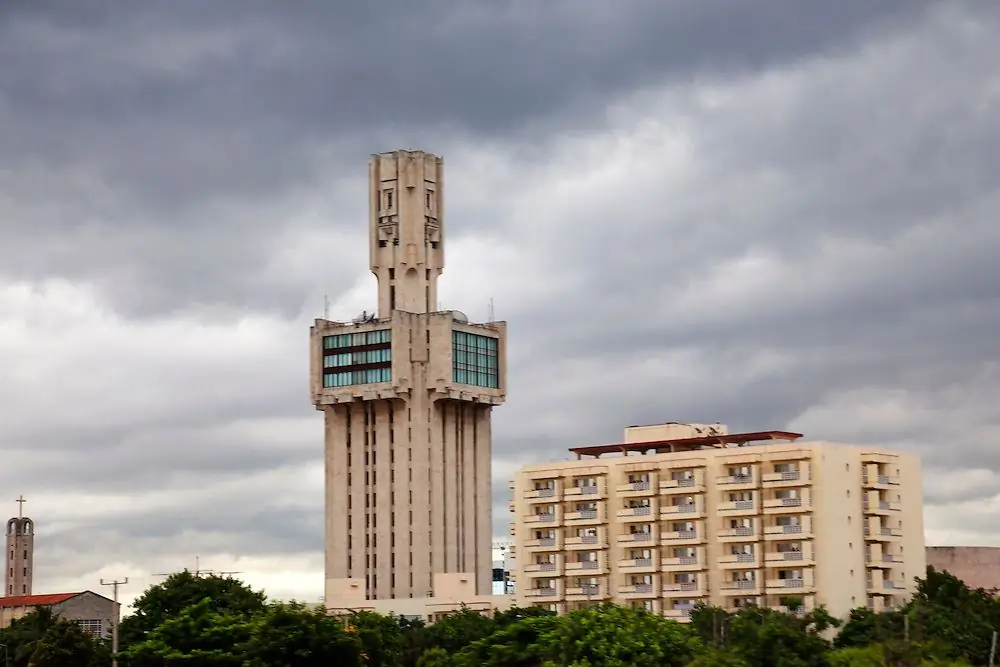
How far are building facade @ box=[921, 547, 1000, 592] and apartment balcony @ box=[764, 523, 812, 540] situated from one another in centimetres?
1805

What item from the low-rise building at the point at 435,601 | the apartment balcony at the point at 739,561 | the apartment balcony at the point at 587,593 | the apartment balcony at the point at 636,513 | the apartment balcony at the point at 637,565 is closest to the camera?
the apartment balcony at the point at 739,561

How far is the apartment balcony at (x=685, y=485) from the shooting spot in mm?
142750

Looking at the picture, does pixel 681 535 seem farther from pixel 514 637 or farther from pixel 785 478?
pixel 514 637

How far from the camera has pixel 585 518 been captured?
149625mm

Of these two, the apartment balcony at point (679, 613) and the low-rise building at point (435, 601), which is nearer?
the apartment balcony at point (679, 613)

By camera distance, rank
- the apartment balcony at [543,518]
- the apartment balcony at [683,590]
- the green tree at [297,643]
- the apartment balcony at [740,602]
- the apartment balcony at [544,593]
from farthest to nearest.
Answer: the apartment balcony at [543,518]
the apartment balcony at [544,593]
the apartment balcony at [683,590]
the apartment balcony at [740,602]
the green tree at [297,643]

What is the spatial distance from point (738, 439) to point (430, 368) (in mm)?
37609

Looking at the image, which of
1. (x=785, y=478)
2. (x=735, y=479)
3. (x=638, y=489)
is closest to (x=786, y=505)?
(x=785, y=478)

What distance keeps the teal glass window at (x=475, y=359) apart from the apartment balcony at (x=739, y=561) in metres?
41.4

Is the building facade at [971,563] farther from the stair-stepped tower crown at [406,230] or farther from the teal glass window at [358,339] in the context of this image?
the stair-stepped tower crown at [406,230]

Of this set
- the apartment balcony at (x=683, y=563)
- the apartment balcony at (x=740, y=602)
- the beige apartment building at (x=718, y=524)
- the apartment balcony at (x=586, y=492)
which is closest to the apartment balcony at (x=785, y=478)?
the beige apartment building at (x=718, y=524)

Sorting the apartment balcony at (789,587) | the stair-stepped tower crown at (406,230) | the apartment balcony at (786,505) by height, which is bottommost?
the apartment balcony at (789,587)

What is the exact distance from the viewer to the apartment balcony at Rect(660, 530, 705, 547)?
14325cm

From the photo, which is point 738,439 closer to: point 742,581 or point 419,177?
point 742,581
